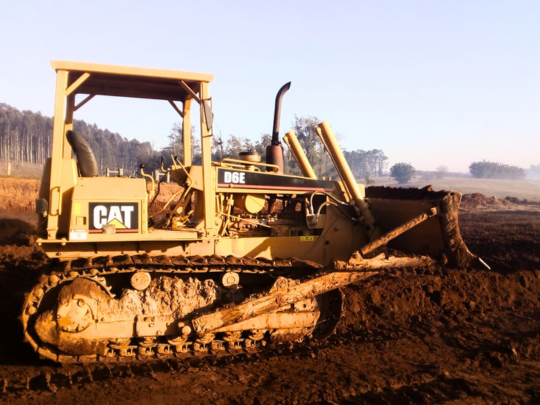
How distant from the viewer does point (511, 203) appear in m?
33.1

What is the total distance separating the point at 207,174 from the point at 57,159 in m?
1.72

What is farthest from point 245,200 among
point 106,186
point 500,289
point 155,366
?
point 500,289

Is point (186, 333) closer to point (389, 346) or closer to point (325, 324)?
point (325, 324)

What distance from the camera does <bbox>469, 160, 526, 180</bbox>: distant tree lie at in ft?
347

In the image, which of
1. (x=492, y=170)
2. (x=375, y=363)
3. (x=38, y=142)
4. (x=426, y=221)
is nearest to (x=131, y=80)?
(x=426, y=221)

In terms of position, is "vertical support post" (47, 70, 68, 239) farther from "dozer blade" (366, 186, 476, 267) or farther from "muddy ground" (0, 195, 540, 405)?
"dozer blade" (366, 186, 476, 267)

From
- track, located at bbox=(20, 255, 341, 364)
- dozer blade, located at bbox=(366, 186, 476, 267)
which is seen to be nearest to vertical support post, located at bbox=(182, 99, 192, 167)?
track, located at bbox=(20, 255, 341, 364)

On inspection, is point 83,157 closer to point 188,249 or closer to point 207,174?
point 207,174

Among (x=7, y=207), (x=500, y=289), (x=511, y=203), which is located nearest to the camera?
(x=500, y=289)

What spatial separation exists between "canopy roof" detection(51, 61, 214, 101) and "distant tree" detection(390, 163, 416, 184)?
81869 millimetres

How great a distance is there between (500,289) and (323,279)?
4.45m

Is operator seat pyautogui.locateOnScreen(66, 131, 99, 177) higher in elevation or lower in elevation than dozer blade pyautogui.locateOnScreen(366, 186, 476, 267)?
higher

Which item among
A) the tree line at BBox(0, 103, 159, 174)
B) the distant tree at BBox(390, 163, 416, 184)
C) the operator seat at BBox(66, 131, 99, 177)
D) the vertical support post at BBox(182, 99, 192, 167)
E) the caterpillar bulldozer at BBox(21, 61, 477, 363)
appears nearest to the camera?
the caterpillar bulldozer at BBox(21, 61, 477, 363)

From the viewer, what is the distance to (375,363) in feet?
19.5
